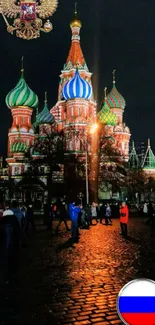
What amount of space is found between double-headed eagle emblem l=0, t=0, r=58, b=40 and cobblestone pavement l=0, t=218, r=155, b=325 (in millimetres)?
10001

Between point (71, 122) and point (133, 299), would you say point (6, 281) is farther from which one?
point (71, 122)

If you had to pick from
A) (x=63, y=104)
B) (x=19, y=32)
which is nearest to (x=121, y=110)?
(x=63, y=104)

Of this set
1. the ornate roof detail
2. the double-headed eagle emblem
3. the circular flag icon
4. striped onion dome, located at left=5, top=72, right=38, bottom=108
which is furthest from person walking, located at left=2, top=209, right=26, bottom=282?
the ornate roof detail

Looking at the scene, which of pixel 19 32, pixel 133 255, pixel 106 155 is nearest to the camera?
pixel 133 255

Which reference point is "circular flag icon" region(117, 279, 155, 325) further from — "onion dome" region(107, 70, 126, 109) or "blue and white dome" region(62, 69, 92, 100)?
"onion dome" region(107, 70, 126, 109)

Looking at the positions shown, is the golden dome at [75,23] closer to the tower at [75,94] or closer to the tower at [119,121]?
the tower at [75,94]

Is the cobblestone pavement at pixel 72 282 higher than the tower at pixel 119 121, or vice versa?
the tower at pixel 119 121

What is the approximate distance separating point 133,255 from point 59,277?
3.31 meters

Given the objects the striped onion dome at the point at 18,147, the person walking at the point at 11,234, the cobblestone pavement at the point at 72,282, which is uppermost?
the striped onion dome at the point at 18,147

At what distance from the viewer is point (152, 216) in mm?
24188

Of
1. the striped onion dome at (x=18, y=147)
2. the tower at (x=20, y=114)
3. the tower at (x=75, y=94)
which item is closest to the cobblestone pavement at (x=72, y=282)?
the tower at (x=75, y=94)

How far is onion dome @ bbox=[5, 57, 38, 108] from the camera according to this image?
2447 inches

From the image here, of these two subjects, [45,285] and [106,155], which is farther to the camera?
[106,155]

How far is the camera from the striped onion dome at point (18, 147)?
58.6 m
